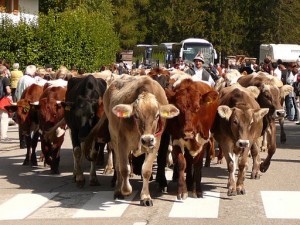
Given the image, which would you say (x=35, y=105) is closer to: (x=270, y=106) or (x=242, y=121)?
(x=270, y=106)

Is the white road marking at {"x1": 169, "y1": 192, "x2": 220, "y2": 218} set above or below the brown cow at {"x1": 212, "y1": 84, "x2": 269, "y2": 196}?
below

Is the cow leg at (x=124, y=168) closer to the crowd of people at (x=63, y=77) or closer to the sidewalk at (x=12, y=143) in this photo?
the crowd of people at (x=63, y=77)

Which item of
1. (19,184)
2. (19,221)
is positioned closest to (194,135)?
(19,221)

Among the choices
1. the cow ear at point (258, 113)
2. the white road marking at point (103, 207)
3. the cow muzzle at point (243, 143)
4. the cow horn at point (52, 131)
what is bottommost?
the white road marking at point (103, 207)

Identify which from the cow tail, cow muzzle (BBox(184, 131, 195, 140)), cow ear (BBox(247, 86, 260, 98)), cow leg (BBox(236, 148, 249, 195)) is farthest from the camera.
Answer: cow ear (BBox(247, 86, 260, 98))

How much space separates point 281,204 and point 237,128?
4.26 feet

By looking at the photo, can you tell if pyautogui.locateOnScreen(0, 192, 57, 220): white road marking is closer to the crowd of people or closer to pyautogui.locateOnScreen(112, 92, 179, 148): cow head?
pyautogui.locateOnScreen(112, 92, 179, 148): cow head

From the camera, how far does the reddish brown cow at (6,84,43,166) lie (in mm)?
15758

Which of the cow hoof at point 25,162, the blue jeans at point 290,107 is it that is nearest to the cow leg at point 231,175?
the cow hoof at point 25,162

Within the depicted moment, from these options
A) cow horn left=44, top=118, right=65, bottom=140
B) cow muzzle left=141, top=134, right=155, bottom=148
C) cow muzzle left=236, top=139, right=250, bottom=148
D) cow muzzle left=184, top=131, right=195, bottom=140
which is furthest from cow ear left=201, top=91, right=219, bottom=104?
cow horn left=44, top=118, right=65, bottom=140

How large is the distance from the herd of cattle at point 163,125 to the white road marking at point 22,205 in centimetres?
104

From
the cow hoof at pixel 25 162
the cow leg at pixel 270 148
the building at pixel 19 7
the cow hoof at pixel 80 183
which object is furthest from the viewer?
the building at pixel 19 7

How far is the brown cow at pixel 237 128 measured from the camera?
37.7ft

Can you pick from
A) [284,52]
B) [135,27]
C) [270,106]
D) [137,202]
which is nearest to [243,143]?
[137,202]
